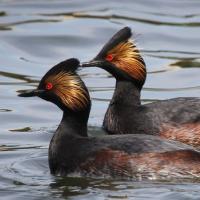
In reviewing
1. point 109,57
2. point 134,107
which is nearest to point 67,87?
point 109,57

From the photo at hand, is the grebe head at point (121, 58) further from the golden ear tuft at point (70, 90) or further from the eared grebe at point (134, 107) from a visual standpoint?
the golden ear tuft at point (70, 90)

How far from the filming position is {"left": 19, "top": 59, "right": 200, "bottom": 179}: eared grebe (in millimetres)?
12773

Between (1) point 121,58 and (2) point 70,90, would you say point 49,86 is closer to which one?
(2) point 70,90

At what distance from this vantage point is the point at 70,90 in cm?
1323

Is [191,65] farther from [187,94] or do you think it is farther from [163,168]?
[163,168]

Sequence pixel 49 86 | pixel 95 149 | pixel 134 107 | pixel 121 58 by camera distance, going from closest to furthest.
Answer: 1. pixel 95 149
2. pixel 49 86
3. pixel 121 58
4. pixel 134 107

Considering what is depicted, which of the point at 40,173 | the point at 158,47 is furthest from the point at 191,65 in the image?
the point at 40,173

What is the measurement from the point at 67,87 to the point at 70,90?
79mm

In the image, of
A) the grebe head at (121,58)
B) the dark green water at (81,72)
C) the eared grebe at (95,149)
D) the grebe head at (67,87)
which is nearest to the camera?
the dark green water at (81,72)

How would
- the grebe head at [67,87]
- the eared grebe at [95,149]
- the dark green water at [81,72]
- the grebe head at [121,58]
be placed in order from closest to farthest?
the dark green water at [81,72] → the eared grebe at [95,149] → the grebe head at [67,87] → the grebe head at [121,58]

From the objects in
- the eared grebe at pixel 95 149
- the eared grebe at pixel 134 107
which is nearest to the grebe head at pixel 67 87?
→ the eared grebe at pixel 95 149

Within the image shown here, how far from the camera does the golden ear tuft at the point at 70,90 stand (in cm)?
1320

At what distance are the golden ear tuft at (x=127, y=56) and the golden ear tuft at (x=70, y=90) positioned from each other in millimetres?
2676

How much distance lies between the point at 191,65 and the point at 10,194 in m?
8.45
